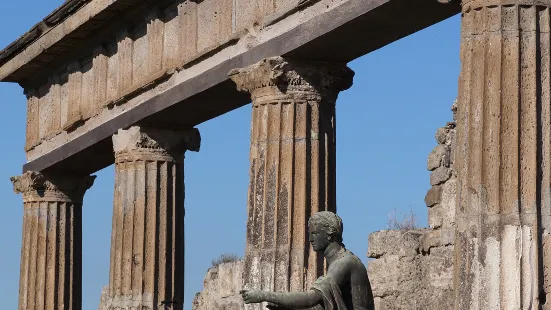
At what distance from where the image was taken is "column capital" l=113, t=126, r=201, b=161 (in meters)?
21.0

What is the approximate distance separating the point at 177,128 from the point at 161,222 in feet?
4.55

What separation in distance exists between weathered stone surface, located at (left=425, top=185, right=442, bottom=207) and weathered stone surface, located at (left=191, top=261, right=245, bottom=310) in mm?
4382

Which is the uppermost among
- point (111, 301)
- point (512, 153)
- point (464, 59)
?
point (464, 59)

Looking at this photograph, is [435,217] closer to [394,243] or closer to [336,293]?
[394,243]

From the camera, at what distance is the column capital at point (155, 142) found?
21.0m

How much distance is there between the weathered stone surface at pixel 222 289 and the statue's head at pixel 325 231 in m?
8.41

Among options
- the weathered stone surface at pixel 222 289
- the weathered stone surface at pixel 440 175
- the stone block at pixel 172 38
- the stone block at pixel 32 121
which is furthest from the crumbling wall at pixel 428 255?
the stone block at pixel 32 121

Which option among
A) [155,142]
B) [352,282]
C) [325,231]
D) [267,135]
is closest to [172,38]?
[155,142]

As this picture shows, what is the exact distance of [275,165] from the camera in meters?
17.0

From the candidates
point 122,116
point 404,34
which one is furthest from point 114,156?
point 404,34

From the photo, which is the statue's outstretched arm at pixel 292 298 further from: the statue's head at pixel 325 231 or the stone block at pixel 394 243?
the stone block at pixel 394 243

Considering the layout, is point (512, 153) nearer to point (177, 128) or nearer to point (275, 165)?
point (275, 165)

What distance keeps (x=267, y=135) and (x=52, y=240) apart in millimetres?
9186

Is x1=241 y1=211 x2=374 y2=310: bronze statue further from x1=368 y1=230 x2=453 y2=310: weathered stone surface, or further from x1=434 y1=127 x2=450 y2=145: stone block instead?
x1=434 y1=127 x2=450 y2=145: stone block
